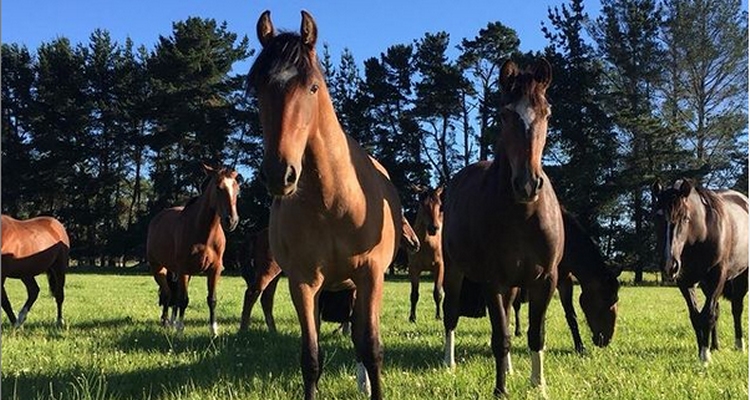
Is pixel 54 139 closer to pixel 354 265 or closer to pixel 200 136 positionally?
pixel 200 136

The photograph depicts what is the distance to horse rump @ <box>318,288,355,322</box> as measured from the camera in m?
6.34

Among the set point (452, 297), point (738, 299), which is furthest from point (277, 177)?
point (738, 299)

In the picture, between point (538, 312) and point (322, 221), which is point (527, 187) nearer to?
point (322, 221)

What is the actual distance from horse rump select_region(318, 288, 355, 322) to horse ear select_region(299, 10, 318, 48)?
3257 millimetres

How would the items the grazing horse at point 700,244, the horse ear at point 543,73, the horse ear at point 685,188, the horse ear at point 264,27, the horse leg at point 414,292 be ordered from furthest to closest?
the horse leg at point 414,292 → the horse ear at point 685,188 → the grazing horse at point 700,244 → the horse ear at point 543,73 → the horse ear at point 264,27

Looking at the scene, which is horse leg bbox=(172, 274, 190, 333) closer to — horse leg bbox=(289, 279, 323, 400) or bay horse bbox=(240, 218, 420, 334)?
bay horse bbox=(240, 218, 420, 334)

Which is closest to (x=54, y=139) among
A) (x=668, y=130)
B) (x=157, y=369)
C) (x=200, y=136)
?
(x=200, y=136)

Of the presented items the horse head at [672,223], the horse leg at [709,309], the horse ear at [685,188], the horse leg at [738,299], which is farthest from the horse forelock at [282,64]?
the horse leg at [738,299]

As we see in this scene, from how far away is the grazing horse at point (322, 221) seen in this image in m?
3.62

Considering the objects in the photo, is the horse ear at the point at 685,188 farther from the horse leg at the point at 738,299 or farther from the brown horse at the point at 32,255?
the brown horse at the point at 32,255

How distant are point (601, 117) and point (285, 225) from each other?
31.6 m

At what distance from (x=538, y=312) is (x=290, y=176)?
2.72m

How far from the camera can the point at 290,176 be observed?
318 centimetres

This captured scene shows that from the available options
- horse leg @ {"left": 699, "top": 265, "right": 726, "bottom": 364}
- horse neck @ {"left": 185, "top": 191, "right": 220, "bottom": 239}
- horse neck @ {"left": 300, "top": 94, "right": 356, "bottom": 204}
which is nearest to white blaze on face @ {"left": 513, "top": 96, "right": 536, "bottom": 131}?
horse neck @ {"left": 300, "top": 94, "right": 356, "bottom": 204}
